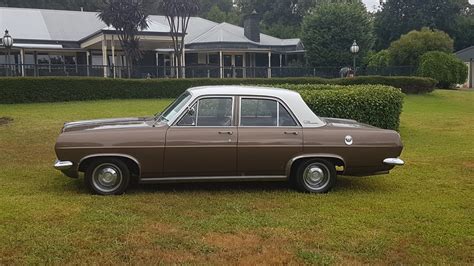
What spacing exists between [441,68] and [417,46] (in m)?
5.27

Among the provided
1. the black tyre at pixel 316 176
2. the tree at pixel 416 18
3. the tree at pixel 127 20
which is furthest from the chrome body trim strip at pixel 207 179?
the tree at pixel 416 18

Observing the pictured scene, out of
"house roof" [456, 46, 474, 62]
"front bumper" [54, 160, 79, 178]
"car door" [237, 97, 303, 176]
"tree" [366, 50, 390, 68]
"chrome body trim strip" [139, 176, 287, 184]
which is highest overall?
"house roof" [456, 46, 474, 62]

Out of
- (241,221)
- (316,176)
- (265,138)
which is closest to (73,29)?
(265,138)

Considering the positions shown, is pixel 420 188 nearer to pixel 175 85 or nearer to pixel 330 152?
pixel 330 152

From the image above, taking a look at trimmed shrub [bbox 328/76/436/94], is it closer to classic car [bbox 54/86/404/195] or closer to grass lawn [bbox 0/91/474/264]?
grass lawn [bbox 0/91/474/264]

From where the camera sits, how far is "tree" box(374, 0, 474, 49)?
55.7 meters

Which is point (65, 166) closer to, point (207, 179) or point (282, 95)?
point (207, 179)

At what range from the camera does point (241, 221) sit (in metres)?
5.73

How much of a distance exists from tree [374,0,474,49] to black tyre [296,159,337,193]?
5232 centimetres

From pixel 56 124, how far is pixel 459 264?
1206 cm

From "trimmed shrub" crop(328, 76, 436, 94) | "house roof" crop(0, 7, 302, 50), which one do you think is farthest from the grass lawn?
"house roof" crop(0, 7, 302, 50)

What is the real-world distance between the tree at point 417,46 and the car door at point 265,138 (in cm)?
3252

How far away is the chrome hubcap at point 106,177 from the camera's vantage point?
6758 mm

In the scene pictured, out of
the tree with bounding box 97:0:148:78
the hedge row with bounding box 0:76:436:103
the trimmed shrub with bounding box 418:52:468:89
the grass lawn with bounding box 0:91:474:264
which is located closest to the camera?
the grass lawn with bounding box 0:91:474:264
